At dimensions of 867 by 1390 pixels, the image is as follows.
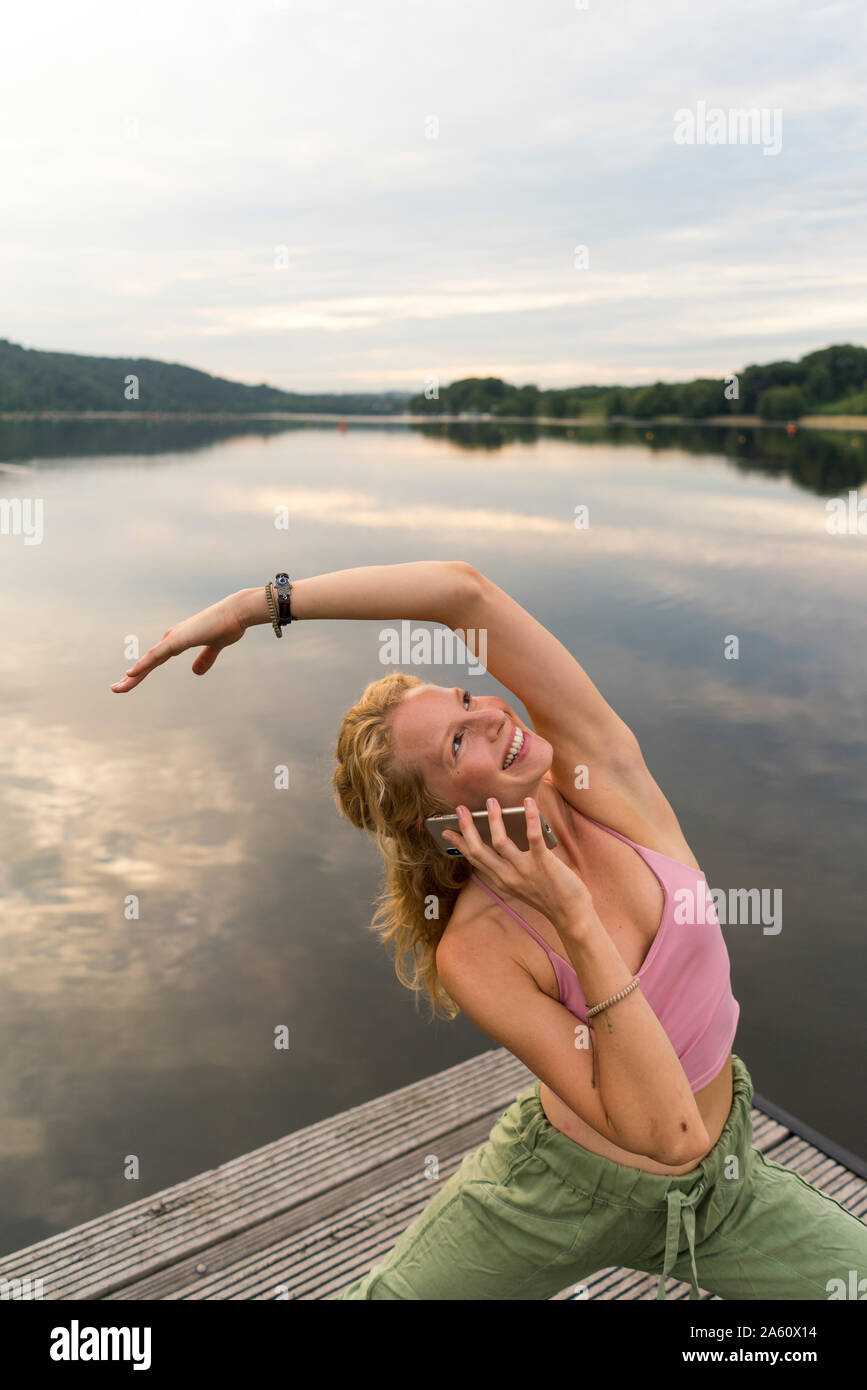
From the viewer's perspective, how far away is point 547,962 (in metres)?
2.39

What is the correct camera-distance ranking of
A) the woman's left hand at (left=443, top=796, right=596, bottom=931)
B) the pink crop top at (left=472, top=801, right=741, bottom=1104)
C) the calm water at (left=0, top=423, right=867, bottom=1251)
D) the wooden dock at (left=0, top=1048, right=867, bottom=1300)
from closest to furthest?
the woman's left hand at (left=443, top=796, right=596, bottom=931) → the pink crop top at (left=472, top=801, right=741, bottom=1104) → the wooden dock at (left=0, top=1048, right=867, bottom=1300) → the calm water at (left=0, top=423, right=867, bottom=1251)

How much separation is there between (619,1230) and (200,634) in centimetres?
191

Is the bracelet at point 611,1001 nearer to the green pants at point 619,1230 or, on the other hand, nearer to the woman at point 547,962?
the woman at point 547,962

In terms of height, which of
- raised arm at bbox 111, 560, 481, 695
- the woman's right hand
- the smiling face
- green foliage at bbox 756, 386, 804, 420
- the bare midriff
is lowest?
the bare midriff

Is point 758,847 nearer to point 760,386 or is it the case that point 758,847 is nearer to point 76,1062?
point 76,1062

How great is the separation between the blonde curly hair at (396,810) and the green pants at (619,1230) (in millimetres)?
531

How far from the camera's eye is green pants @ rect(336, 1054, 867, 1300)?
2449 millimetres

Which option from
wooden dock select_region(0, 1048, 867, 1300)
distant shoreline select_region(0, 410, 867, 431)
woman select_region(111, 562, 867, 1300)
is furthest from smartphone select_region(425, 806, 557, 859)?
distant shoreline select_region(0, 410, 867, 431)

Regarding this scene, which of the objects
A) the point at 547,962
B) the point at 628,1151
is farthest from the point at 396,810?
the point at 628,1151

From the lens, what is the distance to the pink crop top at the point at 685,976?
2387 mm

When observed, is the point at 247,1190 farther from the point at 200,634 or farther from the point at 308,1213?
the point at 200,634

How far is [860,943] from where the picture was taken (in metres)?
8.52

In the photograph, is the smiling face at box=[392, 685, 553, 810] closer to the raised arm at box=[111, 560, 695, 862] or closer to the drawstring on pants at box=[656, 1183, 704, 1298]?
the raised arm at box=[111, 560, 695, 862]

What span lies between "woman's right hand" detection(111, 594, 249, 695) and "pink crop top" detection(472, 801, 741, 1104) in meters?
0.96
